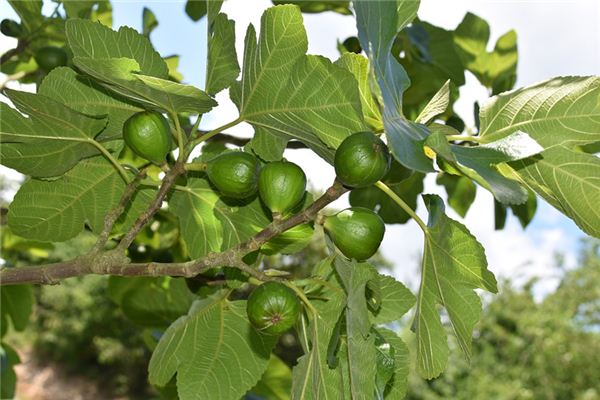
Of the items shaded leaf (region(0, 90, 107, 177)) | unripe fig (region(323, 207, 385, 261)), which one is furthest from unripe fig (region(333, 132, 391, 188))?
shaded leaf (region(0, 90, 107, 177))

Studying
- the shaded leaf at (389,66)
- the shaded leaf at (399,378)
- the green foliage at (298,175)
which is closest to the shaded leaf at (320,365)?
the green foliage at (298,175)

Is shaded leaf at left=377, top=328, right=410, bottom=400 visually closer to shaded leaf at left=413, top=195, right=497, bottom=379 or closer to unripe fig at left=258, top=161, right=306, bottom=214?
shaded leaf at left=413, top=195, right=497, bottom=379

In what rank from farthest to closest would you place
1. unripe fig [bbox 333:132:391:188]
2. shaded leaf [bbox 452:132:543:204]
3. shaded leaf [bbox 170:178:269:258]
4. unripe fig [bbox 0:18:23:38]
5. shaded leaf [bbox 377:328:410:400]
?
1. unripe fig [bbox 0:18:23:38]
2. shaded leaf [bbox 170:178:269:258]
3. shaded leaf [bbox 377:328:410:400]
4. unripe fig [bbox 333:132:391:188]
5. shaded leaf [bbox 452:132:543:204]

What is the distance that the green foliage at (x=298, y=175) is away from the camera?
964 millimetres

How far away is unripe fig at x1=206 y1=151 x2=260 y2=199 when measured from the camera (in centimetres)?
109

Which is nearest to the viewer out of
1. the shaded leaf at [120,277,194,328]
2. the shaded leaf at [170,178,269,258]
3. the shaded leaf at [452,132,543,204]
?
the shaded leaf at [452,132,543,204]

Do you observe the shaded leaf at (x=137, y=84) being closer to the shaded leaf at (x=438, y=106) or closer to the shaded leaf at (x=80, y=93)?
the shaded leaf at (x=80, y=93)

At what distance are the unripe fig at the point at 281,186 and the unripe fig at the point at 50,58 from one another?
1137 mm

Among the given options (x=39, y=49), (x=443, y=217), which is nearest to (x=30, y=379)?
(x=39, y=49)

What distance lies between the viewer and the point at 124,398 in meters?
16.8

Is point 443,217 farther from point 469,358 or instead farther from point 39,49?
point 39,49

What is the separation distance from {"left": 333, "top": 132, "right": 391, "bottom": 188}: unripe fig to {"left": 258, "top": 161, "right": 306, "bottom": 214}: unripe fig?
0.36ft

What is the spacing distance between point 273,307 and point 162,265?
18 centimetres

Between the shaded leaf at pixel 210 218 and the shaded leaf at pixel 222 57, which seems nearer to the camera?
the shaded leaf at pixel 222 57
